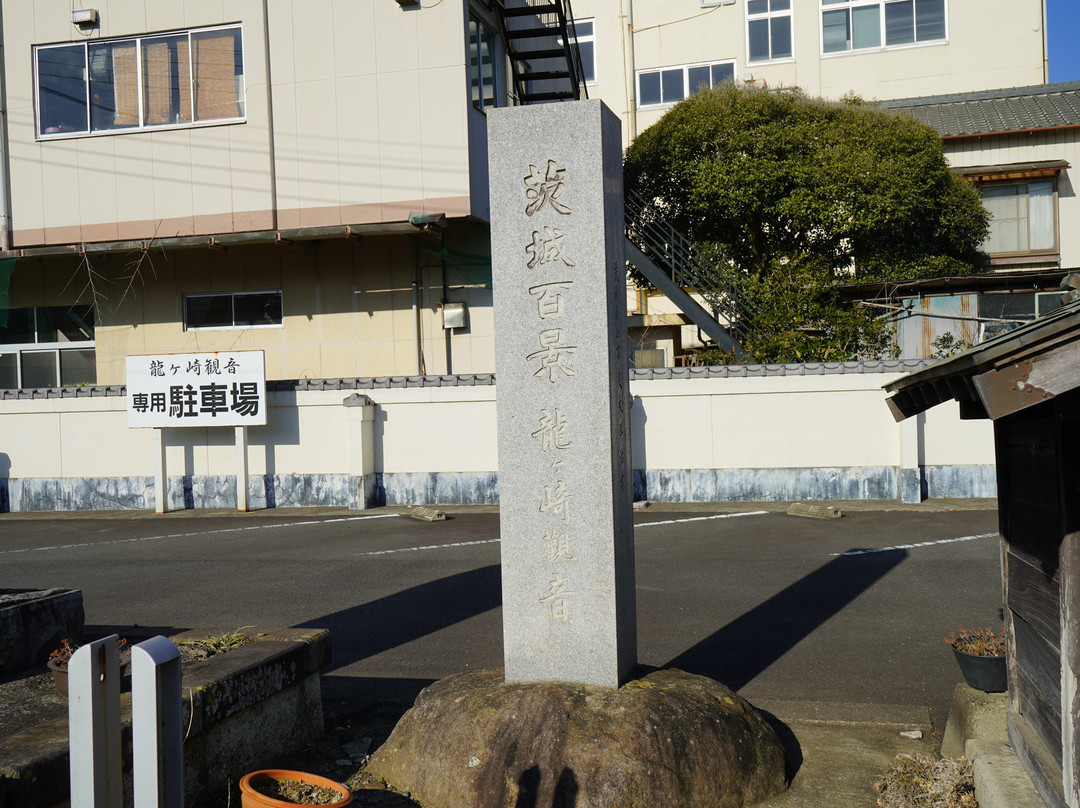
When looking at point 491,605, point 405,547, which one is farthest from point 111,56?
point 491,605

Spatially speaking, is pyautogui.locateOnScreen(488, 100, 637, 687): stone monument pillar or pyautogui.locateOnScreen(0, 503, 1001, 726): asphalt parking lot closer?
pyautogui.locateOnScreen(488, 100, 637, 687): stone monument pillar

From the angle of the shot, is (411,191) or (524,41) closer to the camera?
(411,191)

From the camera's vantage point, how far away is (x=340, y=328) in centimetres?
1761

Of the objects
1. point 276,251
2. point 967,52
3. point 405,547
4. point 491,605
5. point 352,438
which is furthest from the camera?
point 967,52

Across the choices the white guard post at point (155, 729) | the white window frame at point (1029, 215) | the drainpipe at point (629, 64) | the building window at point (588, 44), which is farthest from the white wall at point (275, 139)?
the white guard post at point (155, 729)

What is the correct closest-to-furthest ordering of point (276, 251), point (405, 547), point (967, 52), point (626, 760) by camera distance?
point (626, 760) < point (405, 547) < point (276, 251) < point (967, 52)

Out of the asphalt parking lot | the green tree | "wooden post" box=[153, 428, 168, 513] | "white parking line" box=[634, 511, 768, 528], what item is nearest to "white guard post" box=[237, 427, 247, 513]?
the asphalt parking lot

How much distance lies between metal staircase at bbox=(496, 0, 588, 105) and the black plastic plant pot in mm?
14521

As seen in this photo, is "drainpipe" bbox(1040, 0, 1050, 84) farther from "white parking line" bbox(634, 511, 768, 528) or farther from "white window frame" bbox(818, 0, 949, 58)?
"white parking line" bbox(634, 511, 768, 528)

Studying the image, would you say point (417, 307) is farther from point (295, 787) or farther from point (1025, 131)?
point (1025, 131)

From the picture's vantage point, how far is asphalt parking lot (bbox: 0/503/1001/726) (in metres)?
6.91

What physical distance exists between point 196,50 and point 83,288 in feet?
17.2

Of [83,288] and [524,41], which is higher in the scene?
[524,41]

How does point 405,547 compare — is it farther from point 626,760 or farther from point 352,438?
point 626,760
